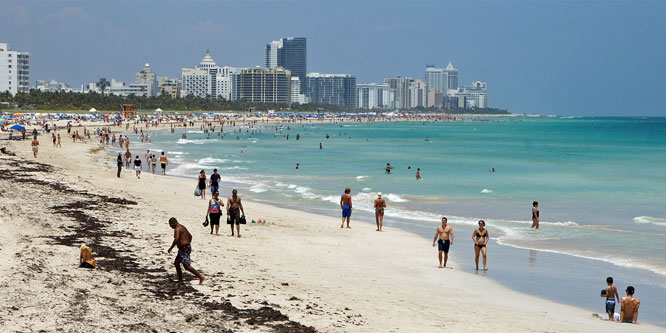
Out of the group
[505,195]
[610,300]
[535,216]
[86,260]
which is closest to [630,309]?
[610,300]

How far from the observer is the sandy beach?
345 inches

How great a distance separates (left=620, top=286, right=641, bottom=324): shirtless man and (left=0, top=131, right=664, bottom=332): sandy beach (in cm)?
24

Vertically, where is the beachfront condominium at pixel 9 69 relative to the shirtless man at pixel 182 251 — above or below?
above

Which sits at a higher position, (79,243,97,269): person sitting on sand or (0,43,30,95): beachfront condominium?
(0,43,30,95): beachfront condominium

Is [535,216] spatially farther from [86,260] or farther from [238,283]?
[86,260]

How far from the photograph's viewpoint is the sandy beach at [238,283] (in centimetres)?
877

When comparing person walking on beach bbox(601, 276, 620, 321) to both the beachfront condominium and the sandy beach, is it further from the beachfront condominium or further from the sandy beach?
the beachfront condominium

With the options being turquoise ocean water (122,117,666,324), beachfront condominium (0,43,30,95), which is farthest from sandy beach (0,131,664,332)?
beachfront condominium (0,43,30,95)

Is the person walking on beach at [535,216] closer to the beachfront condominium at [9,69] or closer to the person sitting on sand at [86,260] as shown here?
the person sitting on sand at [86,260]

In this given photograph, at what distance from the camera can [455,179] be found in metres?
37.8

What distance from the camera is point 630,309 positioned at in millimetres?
10312

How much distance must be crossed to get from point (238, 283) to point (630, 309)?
22.2 ft

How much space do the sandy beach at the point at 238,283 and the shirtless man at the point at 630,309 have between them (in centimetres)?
24

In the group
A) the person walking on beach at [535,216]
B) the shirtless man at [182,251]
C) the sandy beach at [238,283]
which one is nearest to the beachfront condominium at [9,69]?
the sandy beach at [238,283]
